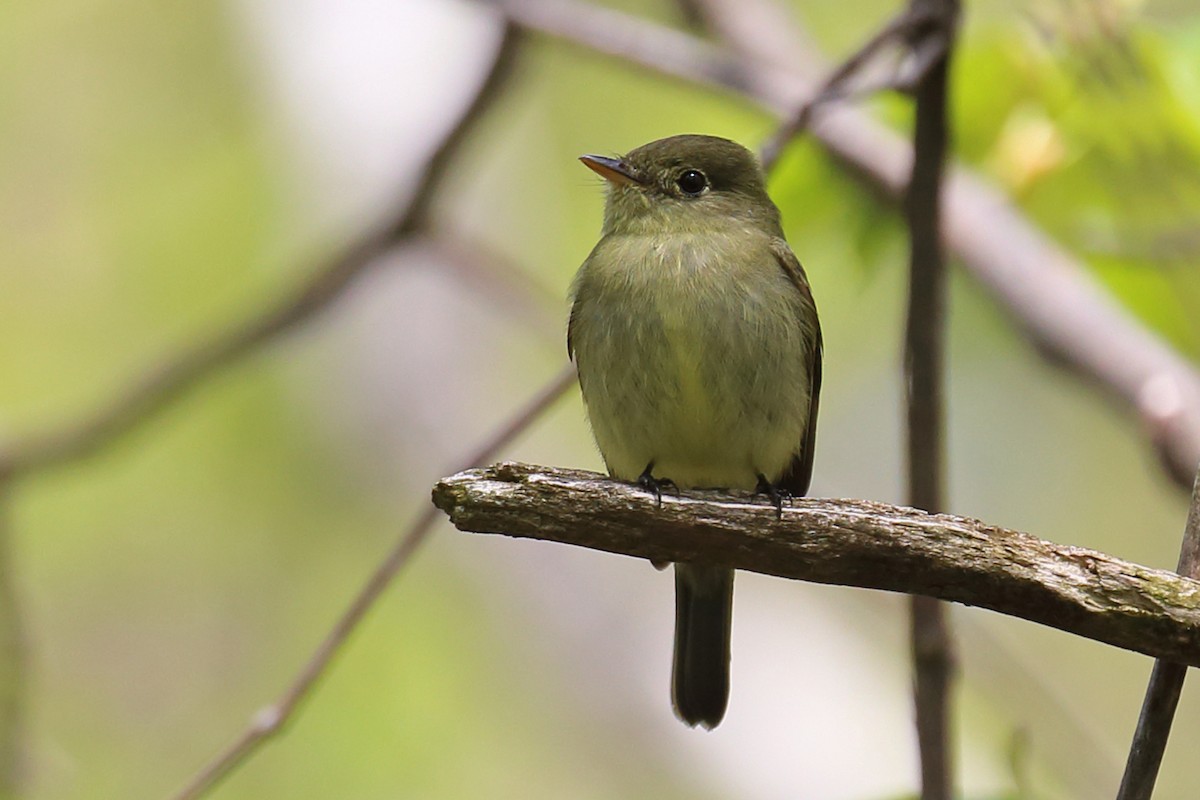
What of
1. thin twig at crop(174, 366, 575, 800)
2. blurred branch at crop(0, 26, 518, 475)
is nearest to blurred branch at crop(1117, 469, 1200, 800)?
thin twig at crop(174, 366, 575, 800)

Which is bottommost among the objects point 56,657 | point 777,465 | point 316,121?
point 56,657

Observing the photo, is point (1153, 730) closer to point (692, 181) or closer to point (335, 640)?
point (335, 640)

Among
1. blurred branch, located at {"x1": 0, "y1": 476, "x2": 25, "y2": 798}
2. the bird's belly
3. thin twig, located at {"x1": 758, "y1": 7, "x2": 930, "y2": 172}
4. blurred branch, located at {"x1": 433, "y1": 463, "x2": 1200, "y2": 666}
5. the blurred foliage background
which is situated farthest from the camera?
the blurred foliage background

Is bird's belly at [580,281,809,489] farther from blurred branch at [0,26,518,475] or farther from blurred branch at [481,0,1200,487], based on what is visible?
blurred branch at [0,26,518,475]

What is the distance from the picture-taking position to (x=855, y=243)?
4.57 m

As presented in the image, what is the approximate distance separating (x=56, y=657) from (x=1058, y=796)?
5.30m

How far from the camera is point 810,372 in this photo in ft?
13.9

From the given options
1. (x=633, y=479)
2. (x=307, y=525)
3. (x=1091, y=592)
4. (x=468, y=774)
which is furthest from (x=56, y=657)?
(x=1091, y=592)

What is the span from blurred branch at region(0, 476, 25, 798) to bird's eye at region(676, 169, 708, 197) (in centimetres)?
239

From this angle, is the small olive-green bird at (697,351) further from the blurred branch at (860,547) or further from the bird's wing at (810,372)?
the blurred branch at (860,547)

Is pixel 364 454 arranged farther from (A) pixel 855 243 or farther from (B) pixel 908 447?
(B) pixel 908 447

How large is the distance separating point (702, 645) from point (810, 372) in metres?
0.84

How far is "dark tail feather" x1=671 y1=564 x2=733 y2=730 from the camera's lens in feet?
13.6

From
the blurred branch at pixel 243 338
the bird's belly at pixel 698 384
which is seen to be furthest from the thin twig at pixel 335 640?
the blurred branch at pixel 243 338
